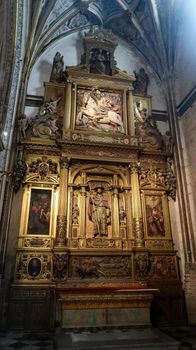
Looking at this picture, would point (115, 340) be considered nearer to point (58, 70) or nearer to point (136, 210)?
point (136, 210)

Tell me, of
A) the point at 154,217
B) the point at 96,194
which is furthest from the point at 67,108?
the point at 154,217

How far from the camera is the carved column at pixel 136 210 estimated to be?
838 cm

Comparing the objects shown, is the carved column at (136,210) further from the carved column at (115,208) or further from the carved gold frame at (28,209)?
the carved gold frame at (28,209)

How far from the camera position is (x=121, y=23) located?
41.1 ft

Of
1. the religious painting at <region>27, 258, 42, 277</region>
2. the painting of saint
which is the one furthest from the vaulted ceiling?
the religious painting at <region>27, 258, 42, 277</region>

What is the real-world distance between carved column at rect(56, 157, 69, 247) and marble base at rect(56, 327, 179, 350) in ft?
8.59

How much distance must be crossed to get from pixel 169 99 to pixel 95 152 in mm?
3944

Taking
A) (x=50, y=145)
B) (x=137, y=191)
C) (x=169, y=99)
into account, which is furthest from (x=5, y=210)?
(x=169, y=99)

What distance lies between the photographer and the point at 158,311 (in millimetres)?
7926

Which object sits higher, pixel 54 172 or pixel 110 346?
pixel 54 172

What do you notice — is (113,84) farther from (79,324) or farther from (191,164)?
(79,324)

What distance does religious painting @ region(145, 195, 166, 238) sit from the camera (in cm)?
884

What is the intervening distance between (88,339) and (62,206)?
3955mm

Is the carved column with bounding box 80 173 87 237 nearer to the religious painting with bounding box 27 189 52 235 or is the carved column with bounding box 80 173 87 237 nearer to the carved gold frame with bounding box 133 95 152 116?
the religious painting with bounding box 27 189 52 235
